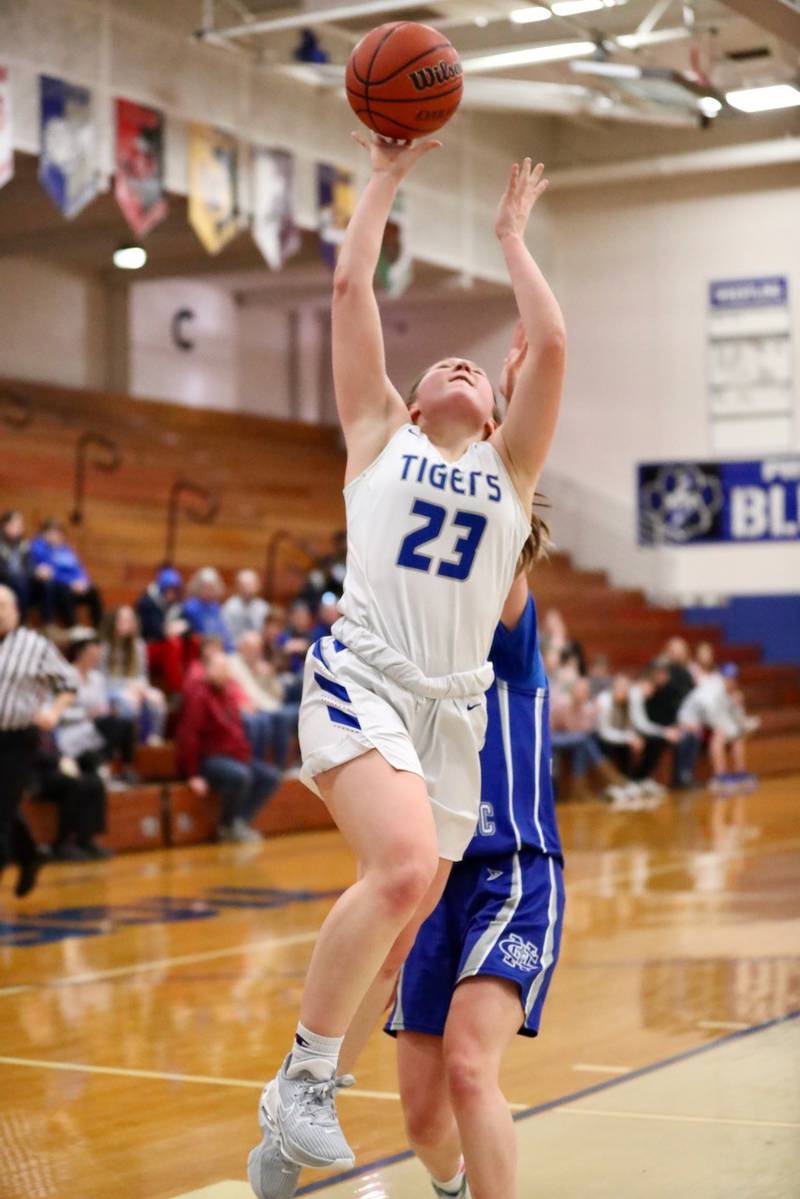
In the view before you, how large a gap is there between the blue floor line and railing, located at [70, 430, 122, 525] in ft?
38.2

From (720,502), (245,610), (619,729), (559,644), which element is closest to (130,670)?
(245,610)

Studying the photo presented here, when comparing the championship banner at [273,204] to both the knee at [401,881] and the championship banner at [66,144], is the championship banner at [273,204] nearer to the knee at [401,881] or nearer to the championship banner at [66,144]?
the championship banner at [66,144]

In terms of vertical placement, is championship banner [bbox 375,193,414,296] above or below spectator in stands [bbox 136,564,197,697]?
above

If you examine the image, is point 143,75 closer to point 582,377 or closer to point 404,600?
point 582,377

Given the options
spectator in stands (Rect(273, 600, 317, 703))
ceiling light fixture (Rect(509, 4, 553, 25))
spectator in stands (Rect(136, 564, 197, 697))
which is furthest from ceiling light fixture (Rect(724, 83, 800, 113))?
spectator in stands (Rect(136, 564, 197, 697))

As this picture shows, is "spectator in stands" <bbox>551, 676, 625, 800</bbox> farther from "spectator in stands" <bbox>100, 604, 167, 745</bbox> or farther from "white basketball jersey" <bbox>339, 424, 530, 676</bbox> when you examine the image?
"white basketball jersey" <bbox>339, 424, 530, 676</bbox>

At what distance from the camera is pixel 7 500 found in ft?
53.3

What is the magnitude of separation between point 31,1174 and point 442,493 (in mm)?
2008

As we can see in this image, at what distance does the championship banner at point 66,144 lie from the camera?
1462 cm

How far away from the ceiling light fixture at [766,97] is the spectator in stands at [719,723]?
5.76 meters

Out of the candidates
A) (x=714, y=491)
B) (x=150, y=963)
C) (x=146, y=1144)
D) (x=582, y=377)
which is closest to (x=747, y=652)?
(x=714, y=491)

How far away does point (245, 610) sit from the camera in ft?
49.9

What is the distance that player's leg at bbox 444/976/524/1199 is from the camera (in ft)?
10.7

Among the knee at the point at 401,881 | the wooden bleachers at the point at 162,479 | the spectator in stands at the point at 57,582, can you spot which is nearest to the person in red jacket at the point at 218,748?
the spectator in stands at the point at 57,582
